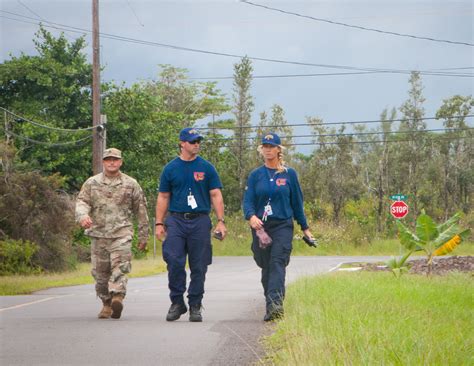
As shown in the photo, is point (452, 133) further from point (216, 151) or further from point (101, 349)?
point (101, 349)

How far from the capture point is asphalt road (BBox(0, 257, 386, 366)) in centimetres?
794

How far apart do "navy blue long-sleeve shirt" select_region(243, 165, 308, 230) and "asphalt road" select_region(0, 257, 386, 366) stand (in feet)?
4.05

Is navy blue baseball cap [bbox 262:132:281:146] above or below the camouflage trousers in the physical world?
above

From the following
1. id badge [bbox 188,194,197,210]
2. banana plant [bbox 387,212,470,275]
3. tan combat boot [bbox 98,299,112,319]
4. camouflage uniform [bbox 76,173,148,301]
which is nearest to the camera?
id badge [bbox 188,194,197,210]

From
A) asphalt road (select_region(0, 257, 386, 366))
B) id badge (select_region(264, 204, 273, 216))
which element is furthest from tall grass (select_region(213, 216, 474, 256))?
id badge (select_region(264, 204, 273, 216))

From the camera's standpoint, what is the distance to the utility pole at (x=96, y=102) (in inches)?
1184

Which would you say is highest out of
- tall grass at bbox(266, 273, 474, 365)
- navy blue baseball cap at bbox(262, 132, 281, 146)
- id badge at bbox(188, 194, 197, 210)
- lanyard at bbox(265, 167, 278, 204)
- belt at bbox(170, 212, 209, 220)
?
navy blue baseball cap at bbox(262, 132, 281, 146)

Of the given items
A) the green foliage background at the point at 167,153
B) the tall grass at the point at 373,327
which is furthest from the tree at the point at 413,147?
the tall grass at the point at 373,327

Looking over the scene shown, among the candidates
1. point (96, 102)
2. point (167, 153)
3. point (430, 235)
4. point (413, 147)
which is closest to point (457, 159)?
point (413, 147)

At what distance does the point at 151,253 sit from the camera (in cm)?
4856

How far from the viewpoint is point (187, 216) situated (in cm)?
1095

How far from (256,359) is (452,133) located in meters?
61.8

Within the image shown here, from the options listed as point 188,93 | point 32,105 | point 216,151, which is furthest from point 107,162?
point 188,93

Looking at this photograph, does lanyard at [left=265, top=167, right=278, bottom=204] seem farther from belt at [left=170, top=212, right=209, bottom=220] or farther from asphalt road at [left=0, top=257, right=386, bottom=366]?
asphalt road at [left=0, top=257, right=386, bottom=366]
